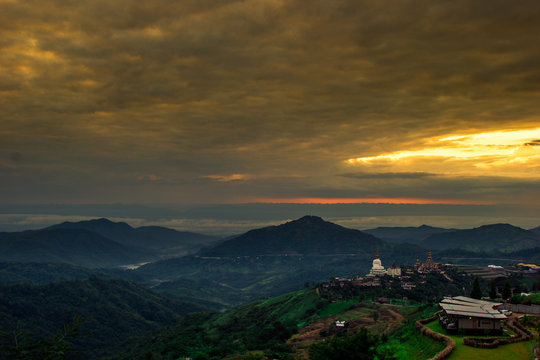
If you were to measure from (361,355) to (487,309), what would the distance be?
988 inches

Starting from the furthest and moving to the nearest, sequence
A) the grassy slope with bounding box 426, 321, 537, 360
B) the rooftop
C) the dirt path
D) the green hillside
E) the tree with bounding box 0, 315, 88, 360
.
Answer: the green hillside, the dirt path, the rooftop, the grassy slope with bounding box 426, 321, 537, 360, the tree with bounding box 0, 315, 88, 360

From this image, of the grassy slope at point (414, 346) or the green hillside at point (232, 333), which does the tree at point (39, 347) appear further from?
the green hillside at point (232, 333)

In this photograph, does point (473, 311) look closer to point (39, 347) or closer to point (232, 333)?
point (39, 347)

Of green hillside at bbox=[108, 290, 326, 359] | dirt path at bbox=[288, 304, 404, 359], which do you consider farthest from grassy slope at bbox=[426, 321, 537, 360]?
green hillside at bbox=[108, 290, 326, 359]

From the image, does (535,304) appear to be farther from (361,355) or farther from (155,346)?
(155,346)

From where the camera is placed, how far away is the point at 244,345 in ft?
429

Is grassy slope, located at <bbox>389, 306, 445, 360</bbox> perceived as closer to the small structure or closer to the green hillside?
the small structure

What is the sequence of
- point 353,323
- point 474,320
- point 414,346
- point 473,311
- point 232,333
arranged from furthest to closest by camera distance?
1. point 232,333
2. point 353,323
3. point 414,346
4. point 473,311
5. point 474,320

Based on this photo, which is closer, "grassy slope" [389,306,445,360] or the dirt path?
"grassy slope" [389,306,445,360]

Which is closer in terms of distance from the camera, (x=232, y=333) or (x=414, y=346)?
(x=414, y=346)

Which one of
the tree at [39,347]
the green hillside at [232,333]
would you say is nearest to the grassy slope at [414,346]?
the tree at [39,347]

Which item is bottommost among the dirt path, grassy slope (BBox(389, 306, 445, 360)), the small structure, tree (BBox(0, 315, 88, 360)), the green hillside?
the green hillside

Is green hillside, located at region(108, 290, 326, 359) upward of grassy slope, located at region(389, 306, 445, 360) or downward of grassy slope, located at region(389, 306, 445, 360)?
downward

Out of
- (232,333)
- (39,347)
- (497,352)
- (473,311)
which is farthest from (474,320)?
(232,333)
